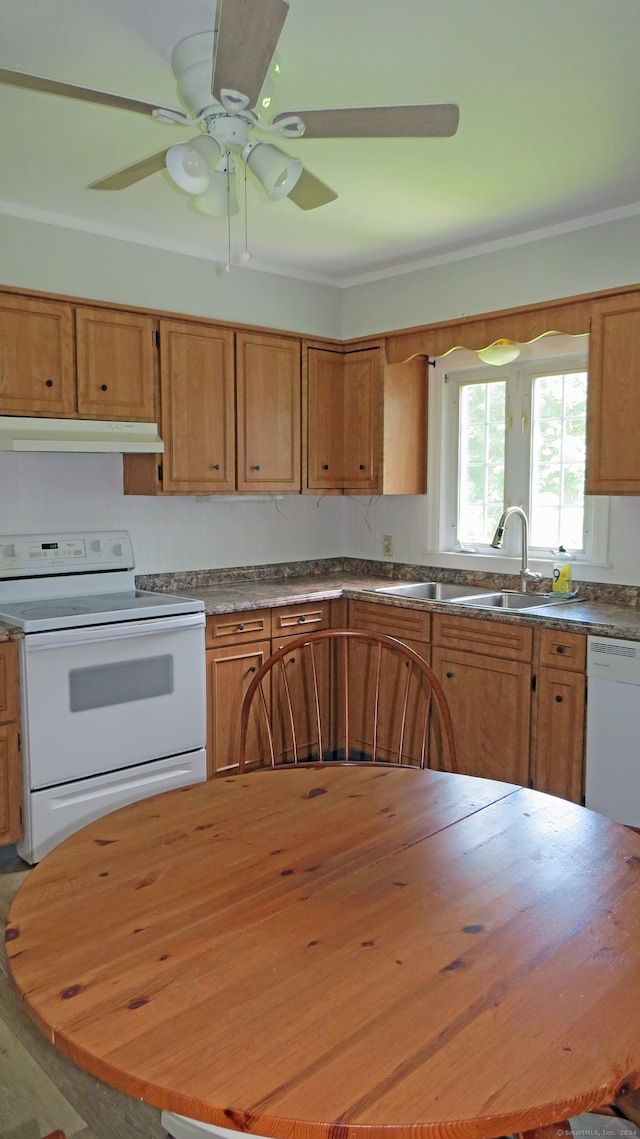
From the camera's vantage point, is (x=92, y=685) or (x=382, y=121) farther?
(x=92, y=685)

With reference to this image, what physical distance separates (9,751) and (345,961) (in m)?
2.13

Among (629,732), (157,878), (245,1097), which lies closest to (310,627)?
(629,732)

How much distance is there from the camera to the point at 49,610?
305cm

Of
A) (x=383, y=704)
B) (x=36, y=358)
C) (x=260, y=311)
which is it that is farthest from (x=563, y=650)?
(x=36, y=358)

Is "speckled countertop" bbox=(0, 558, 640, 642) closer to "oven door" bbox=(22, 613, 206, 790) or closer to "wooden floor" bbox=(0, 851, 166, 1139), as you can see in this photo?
"oven door" bbox=(22, 613, 206, 790)

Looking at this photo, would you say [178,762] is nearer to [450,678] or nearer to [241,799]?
[450,678]

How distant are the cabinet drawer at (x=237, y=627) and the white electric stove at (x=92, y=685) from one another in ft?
0.41

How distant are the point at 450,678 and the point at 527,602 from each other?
54cm

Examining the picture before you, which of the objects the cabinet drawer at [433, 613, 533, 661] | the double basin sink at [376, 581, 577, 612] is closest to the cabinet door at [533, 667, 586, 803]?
the cabinet drawer at [433, 613, 533, 661]

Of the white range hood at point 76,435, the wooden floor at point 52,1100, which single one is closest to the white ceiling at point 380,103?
the white range hood at point 76,435

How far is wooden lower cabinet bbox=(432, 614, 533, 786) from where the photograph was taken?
312 cm

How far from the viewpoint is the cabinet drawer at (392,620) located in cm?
349

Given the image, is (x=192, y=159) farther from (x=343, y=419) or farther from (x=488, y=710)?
(x=343, y=419)

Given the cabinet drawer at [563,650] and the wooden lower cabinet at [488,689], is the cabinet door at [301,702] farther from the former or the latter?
the cabinet drawer at [563,650]
